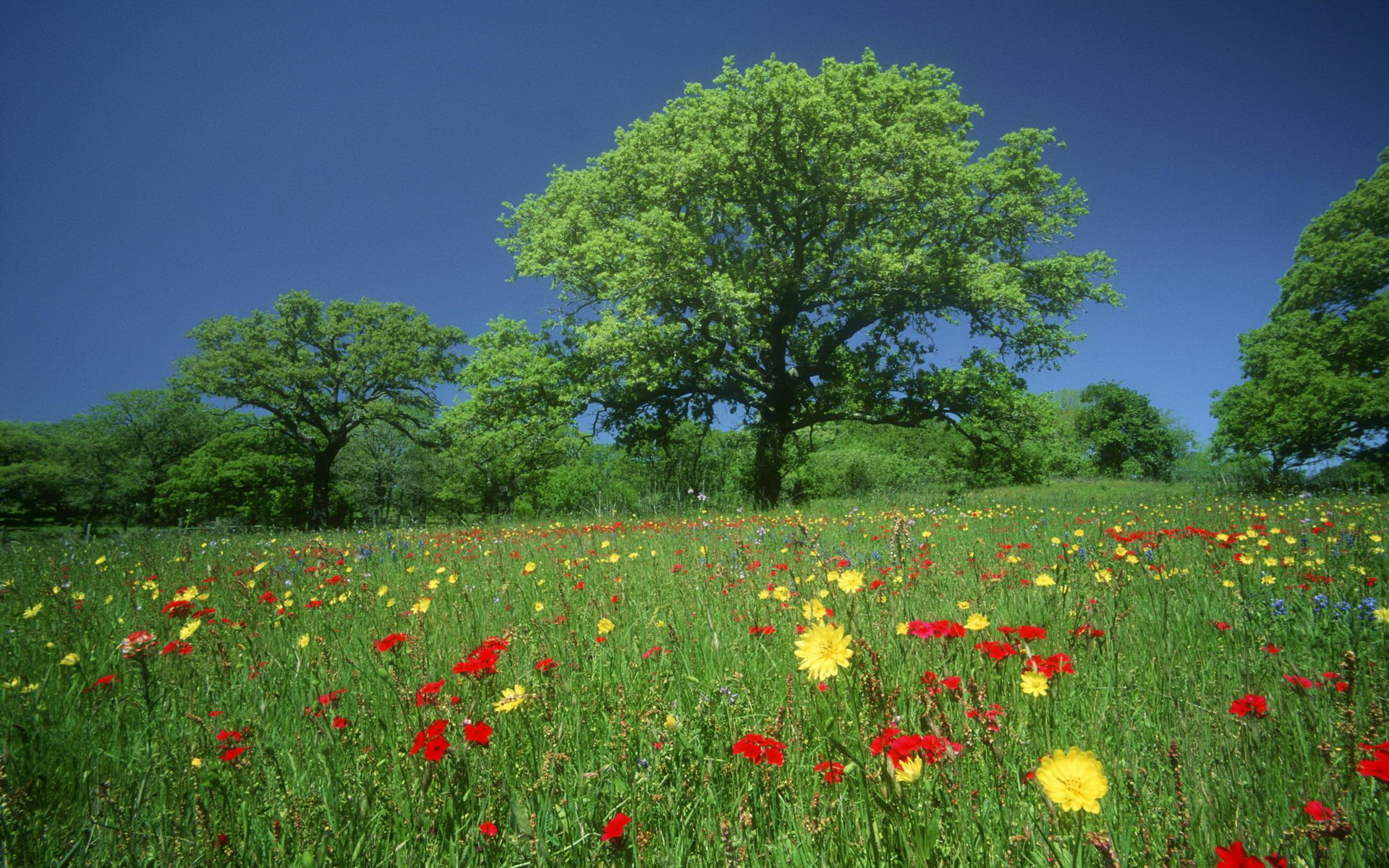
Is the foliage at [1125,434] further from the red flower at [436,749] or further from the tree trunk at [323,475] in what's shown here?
the red flower at [436,749]

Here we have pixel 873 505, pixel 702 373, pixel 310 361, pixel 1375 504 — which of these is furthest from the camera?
pixel 310 361

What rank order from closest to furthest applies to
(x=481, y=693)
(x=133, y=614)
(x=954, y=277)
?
(x=481, y=693)
(x=133, y=614)
(x=954, y=277)

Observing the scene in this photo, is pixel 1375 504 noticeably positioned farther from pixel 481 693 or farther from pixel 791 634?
pixel 481 693

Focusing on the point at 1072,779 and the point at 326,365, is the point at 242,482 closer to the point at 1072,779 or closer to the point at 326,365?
the point at 326,365

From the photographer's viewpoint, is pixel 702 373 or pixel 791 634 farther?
pixel 702 373

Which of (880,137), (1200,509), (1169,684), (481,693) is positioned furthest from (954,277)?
(481,693)

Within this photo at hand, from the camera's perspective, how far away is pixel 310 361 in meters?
29.0

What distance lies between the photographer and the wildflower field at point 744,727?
4.20 ft

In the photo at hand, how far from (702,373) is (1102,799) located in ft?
54.8

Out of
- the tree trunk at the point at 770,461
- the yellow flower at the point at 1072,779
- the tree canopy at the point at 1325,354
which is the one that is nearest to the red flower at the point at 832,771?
the yellow flower at the point at 1072,779

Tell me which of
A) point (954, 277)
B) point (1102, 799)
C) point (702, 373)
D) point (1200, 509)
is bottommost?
point (1102, 799)

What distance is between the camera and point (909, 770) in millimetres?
1110

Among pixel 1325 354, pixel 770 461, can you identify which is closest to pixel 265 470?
pixel 770 461

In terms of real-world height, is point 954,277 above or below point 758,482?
above
